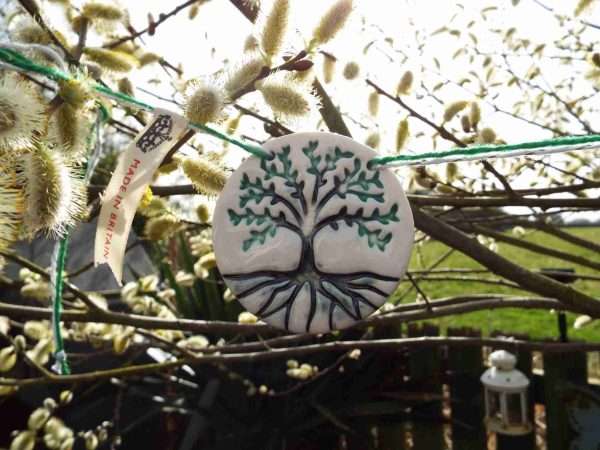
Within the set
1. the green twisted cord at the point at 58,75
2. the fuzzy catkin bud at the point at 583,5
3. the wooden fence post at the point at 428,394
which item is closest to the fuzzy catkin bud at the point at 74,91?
the green twisted cord at the point at 58,75

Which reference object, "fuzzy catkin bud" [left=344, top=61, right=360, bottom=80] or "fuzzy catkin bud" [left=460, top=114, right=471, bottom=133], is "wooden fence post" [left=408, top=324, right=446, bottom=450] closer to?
"fuzzy catkin bud" [left=460, top=114, right=471, bottom=133]

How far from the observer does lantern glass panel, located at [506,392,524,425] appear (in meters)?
2.36

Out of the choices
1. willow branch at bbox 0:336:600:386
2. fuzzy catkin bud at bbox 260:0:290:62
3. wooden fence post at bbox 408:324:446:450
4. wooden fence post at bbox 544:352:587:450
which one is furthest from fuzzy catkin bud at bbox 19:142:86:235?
wooden fence post at bbox 408:324:446:450

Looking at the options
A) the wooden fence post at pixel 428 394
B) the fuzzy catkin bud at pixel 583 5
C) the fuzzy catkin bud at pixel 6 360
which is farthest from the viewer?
the wooden fence post at pixel 428 394

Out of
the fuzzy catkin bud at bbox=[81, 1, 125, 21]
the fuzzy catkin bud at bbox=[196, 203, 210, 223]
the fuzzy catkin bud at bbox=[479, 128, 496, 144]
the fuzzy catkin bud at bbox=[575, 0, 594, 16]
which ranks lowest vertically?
the fuzzy catkin bud at bbox=[196, 203, 210, 223]

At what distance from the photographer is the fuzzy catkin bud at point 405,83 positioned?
4.09ft

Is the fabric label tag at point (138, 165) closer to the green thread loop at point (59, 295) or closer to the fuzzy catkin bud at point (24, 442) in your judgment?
the green thread loop at point (59, 295)

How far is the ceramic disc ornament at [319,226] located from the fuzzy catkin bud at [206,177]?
0.03 m

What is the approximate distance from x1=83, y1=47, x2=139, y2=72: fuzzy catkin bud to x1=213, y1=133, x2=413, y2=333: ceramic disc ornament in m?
0.25

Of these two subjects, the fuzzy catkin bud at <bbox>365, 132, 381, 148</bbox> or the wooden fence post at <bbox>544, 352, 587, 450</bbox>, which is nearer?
the fuzzy catkin bud at <bbox>365, 132, 381, 148</bbox>

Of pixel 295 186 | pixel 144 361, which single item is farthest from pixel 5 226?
pixel 144 361

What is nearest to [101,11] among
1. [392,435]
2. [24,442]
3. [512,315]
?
[24,442]

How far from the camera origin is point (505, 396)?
7.57ft

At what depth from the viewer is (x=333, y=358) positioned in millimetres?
2936
